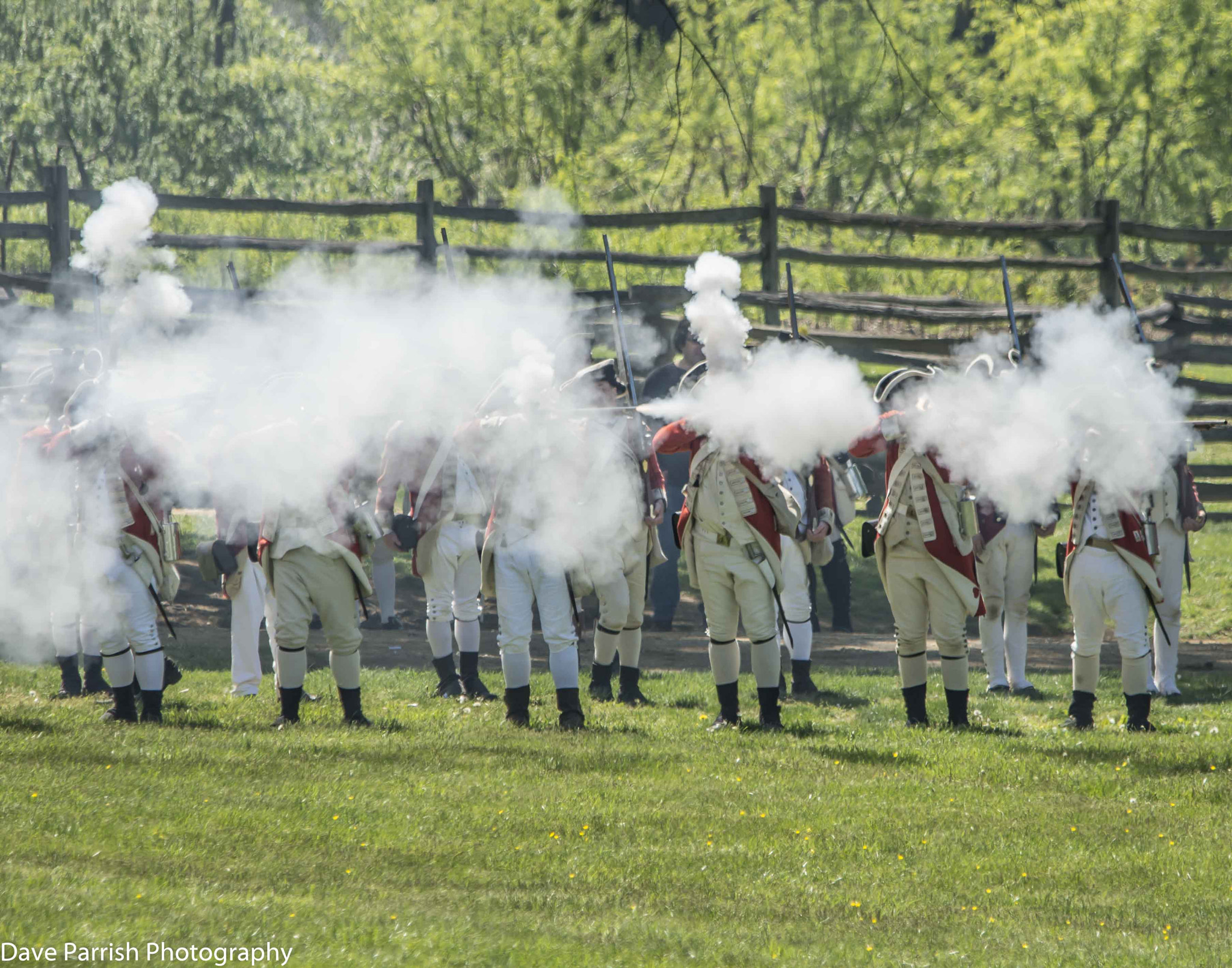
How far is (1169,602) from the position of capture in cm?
974

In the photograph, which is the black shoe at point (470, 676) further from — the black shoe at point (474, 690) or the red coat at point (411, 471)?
the red coat at point (411, 471)

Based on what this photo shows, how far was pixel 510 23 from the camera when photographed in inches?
859

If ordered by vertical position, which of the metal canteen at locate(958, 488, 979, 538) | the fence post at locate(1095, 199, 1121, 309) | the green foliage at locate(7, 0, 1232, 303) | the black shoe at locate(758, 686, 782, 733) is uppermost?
the green foliage at locate(7, 0, 1232, 303)

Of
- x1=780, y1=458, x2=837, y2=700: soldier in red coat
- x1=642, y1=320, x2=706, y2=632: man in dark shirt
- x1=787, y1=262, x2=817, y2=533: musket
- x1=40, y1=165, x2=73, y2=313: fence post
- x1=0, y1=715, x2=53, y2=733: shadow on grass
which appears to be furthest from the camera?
x1=40, y1=165, x2=73, y2=313: fence post

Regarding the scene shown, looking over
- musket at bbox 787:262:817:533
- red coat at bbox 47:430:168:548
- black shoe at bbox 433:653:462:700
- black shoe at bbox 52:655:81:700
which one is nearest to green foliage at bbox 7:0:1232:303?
musket at bbox 787:262:817:533

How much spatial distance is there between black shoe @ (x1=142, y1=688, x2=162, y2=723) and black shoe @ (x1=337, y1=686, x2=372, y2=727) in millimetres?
1049

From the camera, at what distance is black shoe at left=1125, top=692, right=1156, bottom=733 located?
26.8ft

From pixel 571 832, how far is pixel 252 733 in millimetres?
2529

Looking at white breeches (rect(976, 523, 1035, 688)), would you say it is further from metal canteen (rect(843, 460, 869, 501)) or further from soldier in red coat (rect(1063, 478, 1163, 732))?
soldier in red coat (rect(1063, 478, 1163, 732))

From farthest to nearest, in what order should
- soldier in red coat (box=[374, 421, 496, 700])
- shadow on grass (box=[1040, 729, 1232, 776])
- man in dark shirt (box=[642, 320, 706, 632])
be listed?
man in dark shirt (box=[642, 320, 706, 632]), soldier in red coat (box=[374, 421, 496, 700]), shadow on grass (box=[1040, 729, 1232, 776])

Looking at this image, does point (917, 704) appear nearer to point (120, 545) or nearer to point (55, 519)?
point (120, 545)

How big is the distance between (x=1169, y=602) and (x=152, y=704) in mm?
6564

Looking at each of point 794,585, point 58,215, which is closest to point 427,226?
point 58,215

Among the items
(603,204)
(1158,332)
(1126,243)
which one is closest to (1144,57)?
(1126,243)
